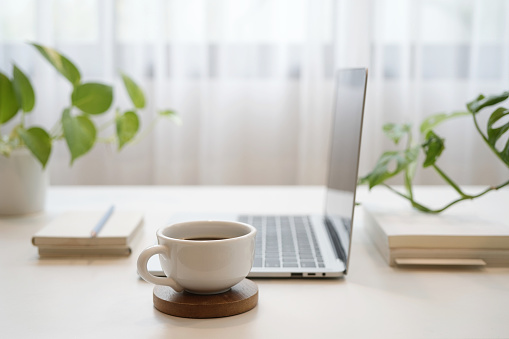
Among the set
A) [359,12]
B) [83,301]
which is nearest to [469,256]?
[83,301]

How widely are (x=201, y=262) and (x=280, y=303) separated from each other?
12cm

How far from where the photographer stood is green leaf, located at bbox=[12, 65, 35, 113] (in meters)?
1.08

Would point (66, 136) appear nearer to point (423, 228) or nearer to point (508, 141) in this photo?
point (423, 228)

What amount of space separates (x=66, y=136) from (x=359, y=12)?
1648 millimetres

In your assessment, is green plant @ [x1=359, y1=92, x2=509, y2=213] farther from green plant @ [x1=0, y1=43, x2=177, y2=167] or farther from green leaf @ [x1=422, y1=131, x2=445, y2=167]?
green plant @ [x1=0, y1=43, x2=177, y2=167]

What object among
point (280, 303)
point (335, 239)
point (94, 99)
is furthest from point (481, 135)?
point (94, 99)

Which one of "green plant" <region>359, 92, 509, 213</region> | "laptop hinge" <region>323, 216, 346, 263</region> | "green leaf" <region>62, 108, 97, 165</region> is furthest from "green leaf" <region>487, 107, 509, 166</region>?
"green leaf" <region>62, 108, 97, 165</region>

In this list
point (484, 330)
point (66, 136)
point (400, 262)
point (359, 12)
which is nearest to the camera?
point (484, 330)

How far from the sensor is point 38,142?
1.05m

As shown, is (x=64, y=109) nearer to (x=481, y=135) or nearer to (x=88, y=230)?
(x=88, y=230)

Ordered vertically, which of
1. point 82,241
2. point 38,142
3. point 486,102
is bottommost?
point 82,241

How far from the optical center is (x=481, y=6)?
8.05 feet

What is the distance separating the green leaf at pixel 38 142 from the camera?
1042mm

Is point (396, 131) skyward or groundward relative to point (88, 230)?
skyward
